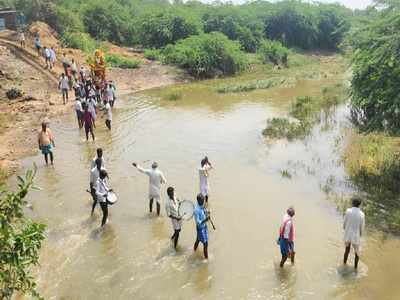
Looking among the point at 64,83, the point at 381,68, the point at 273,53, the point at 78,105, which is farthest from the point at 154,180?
the point at 273,53

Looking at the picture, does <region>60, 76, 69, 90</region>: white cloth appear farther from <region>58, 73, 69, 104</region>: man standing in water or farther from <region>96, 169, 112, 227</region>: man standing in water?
<region>96, 169, 112, 227</region>: man standing in water

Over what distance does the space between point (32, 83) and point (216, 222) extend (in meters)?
17.5

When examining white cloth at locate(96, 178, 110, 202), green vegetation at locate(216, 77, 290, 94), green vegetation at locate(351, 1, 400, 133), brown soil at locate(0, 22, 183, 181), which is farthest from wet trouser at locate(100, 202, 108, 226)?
green vegetation at locate(216, 77, 290, 94)

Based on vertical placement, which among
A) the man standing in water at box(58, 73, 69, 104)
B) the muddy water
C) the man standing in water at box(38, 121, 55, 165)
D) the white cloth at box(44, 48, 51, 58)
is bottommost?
the muddy water

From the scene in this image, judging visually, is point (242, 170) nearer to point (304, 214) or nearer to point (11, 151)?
point (304, 214)

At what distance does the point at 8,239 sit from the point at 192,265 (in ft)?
17.7

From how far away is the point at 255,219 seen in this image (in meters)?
12.4

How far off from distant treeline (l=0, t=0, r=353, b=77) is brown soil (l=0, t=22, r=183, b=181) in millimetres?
2400

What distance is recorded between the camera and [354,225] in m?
9.62

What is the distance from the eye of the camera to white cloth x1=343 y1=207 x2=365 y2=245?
952cm

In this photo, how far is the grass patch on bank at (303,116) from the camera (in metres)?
19.8

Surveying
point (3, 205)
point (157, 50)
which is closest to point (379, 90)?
point (3, 205)

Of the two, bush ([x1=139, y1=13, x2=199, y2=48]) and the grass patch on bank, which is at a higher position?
bush ([x1=139, y1=13, x2=199, y2=48])

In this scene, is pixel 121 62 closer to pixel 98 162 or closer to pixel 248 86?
pixel 248 86
